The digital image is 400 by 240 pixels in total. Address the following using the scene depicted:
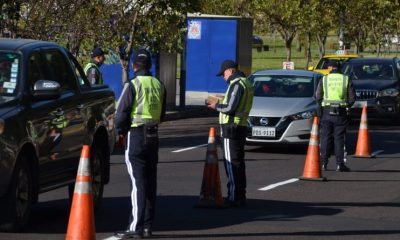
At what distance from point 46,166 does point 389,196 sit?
540 cm

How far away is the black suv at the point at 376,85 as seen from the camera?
91.4 feet

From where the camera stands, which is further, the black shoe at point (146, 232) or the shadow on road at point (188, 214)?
the shadow on road at point (188, 214)

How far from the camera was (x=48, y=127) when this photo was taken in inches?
429

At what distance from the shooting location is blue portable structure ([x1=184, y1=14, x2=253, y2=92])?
3662 centimetres

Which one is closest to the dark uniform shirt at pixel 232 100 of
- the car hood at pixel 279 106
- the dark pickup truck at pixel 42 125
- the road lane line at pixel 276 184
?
the dark pickup truck at pixel 42 125

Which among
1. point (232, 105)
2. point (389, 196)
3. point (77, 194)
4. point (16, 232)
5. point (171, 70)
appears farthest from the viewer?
point (171, 70)

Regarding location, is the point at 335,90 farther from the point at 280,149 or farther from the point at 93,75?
the point at 93,75

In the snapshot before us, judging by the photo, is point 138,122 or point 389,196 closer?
point 138,122

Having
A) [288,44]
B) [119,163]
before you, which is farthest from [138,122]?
[288,44]

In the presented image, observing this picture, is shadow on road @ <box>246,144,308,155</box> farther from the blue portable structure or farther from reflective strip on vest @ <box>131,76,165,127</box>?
the blue portable structure

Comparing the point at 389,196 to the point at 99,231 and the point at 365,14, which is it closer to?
the point at 99,231

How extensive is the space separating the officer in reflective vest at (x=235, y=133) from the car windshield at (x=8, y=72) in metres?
2.95

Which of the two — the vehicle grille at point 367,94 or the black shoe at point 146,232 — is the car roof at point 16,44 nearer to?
the black shoe at point 146,232

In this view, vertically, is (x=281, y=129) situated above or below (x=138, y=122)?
below
